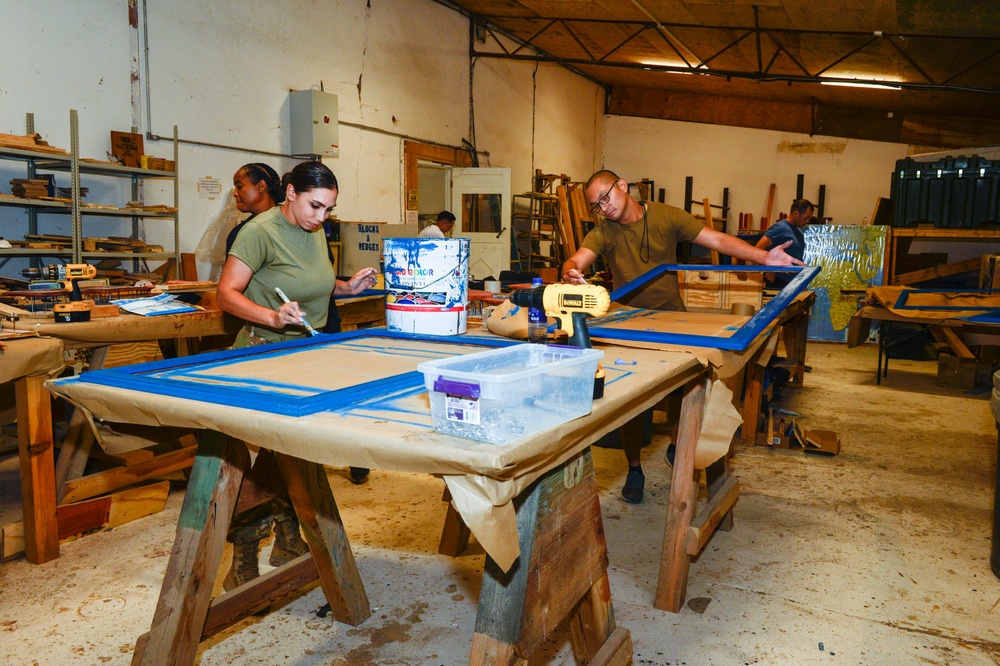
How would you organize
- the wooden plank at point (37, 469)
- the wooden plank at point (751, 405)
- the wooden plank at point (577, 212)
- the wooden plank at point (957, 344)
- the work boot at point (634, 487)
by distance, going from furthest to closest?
1. the wooden plank at point (577, 212)
2. the wooden plank at point (957, 344)
3. the wooden plank at point (751, 405)
4. the work boot at point (634, 487)
5. the wooden plank at point (37, 469)

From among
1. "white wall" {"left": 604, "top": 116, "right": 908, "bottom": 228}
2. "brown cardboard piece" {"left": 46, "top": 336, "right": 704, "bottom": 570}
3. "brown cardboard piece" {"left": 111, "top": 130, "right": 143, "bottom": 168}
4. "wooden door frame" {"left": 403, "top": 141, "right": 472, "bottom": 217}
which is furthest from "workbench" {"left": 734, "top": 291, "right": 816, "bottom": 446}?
"white wall" {"left": 604, "top": 116, "right": 908, "bottom": 228}

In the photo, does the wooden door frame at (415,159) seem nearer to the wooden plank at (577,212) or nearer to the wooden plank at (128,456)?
the wooden plank at (577,212)

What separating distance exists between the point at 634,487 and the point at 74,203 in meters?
3.57

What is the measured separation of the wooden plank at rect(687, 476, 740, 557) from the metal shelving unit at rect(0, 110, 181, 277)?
3831mm

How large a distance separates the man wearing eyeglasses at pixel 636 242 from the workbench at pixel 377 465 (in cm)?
155

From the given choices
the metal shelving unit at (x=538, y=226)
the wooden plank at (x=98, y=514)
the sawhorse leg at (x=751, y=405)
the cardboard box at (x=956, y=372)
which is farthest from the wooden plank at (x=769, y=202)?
the wooden plank at (x=98, y=514)

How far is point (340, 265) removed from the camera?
6.16 meters

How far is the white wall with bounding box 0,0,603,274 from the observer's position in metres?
4.45

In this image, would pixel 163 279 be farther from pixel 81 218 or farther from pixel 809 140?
pixel 809 140

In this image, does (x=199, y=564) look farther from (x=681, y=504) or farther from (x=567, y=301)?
(x=681, y=504)

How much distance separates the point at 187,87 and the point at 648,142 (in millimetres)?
8819

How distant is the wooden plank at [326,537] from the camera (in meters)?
1.91

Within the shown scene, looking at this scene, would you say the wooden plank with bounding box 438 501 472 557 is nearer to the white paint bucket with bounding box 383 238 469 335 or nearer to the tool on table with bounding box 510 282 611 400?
the white paint bucket with bounding box 383 238 469 335

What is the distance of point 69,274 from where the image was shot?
325 centimetres
